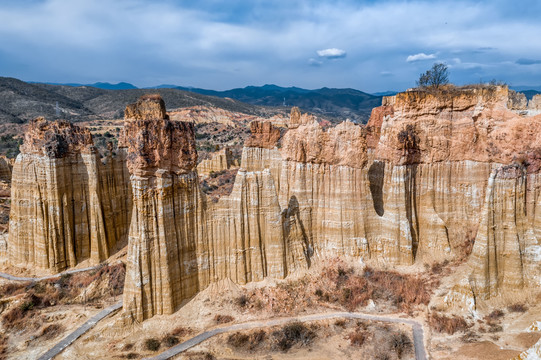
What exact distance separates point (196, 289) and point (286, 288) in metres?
5.56

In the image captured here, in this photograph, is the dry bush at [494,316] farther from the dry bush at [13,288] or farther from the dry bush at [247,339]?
the dry bush at [13,288]

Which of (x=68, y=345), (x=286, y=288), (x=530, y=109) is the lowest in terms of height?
(x=68, y=345)

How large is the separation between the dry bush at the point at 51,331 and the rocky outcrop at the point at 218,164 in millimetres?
34247

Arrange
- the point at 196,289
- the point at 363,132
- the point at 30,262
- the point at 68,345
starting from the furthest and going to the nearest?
the point at 30,262 → the point at 363,132 → the point at 196,289 → the point at 68,345

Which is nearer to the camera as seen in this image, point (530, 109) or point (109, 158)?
point (530, 109)

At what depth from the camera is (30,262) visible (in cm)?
2648

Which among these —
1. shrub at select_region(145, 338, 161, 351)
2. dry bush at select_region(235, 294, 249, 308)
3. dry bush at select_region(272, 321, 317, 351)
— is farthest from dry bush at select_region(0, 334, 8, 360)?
dry bush at select_region(272, 321, 317, 351)

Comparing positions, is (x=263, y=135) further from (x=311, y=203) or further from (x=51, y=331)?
(x=51, y=331)

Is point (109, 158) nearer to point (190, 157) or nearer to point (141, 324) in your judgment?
point (190, 157)

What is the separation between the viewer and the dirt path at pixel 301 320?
1830cm

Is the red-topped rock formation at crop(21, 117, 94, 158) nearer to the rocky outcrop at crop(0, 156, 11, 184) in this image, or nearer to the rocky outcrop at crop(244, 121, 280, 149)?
the rocky outcrop at crop(244, 121, 280, 149)

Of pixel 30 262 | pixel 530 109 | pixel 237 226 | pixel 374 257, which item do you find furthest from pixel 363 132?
pixel 30 262

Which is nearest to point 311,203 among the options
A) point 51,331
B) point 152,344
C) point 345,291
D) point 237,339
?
point 345,291

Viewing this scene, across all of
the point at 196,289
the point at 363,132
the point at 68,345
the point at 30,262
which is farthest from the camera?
the point at 30,262
